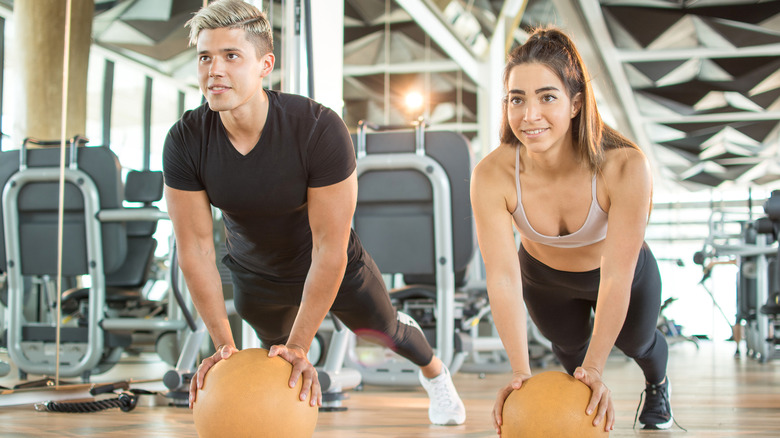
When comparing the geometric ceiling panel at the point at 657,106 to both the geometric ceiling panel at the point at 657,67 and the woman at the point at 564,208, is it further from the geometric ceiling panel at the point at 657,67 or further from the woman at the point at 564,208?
the woman at the point at 564,208

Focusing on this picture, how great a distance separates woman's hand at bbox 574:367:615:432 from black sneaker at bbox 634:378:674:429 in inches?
31.2

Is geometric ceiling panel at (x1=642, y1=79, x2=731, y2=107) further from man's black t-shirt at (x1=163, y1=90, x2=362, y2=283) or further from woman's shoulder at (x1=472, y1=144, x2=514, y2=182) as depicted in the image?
man's black t-shirt at (x1=163, y1=90, x2=362, y2=283)

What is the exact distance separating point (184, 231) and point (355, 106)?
13.4 feet

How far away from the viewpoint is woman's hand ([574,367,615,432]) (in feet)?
4.69

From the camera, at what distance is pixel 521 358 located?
1614mm

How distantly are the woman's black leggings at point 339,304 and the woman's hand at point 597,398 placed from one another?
789 mm

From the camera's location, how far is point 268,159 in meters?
1.74

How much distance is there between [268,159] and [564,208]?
0.77 meters

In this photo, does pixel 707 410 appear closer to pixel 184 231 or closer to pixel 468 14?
pixel 184 231

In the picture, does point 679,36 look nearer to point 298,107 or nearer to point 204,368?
point 298,107

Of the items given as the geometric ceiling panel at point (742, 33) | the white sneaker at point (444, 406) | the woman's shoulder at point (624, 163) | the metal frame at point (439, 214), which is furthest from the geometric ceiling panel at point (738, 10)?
the woman's shoulder at point (624, 163)

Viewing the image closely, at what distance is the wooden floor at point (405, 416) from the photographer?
6.95 ft

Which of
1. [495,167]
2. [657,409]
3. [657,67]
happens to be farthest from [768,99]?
[495,167]

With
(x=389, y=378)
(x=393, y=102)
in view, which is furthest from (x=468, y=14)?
(x=389, y=378)
